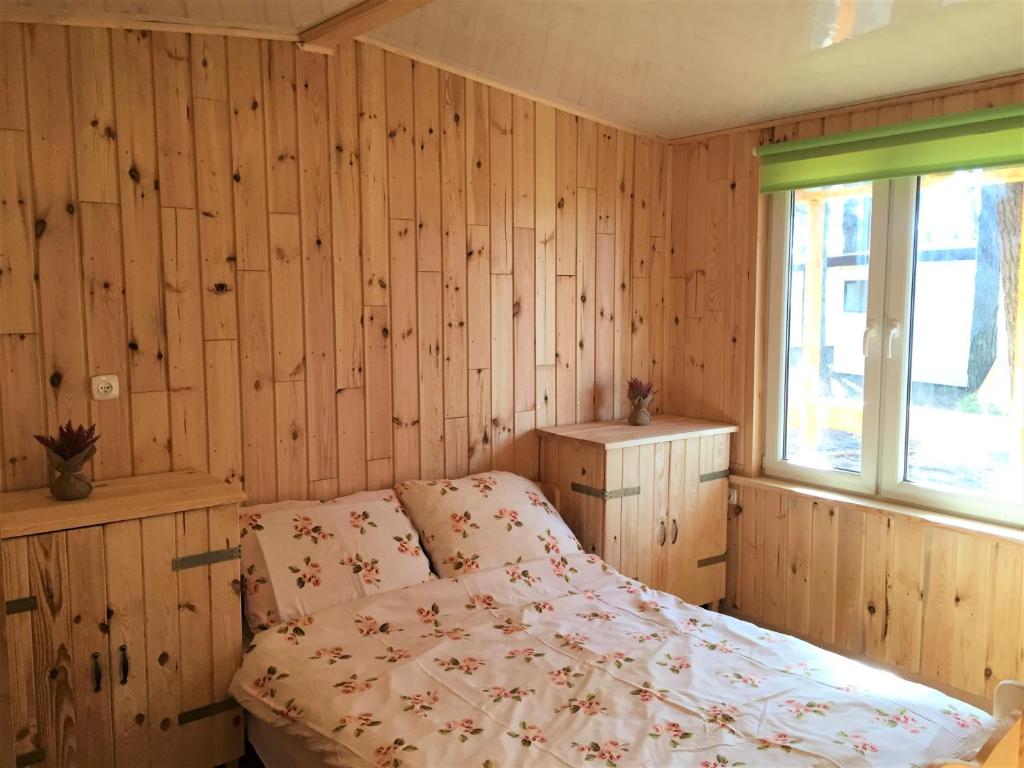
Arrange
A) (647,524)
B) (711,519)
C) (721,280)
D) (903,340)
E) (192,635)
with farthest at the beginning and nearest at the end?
(721,280) < (711,519) < (647,524) < (903,340) < (192,635)

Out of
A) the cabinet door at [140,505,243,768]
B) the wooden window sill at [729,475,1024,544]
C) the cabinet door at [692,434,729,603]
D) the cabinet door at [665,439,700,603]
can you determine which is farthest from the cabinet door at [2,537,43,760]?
the wooden window sill at [729,475,1024,544]

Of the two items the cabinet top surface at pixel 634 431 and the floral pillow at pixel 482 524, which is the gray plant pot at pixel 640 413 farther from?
the floral pillow at pixel 482 524

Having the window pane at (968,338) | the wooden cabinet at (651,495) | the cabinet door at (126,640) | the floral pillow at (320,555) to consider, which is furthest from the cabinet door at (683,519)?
the cabinet door at (126,640)

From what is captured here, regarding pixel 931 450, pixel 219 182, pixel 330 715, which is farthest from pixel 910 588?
pixel 219 182

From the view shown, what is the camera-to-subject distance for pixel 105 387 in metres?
2.41

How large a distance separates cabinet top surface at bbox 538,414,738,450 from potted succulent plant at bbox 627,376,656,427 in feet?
0.11

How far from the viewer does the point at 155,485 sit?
2354mm

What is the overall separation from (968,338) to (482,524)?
72.2 inches

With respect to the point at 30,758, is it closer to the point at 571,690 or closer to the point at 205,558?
the point at 205,558

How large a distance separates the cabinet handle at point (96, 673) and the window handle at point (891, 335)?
2786mm

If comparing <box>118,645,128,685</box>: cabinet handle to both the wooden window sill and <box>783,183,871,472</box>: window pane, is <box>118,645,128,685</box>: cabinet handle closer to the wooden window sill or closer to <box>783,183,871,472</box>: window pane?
the wooden window sill

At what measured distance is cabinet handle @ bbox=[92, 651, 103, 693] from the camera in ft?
6.82

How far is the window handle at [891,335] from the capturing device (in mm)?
2982

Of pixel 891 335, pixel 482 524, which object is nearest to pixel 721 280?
pixel 891 335
